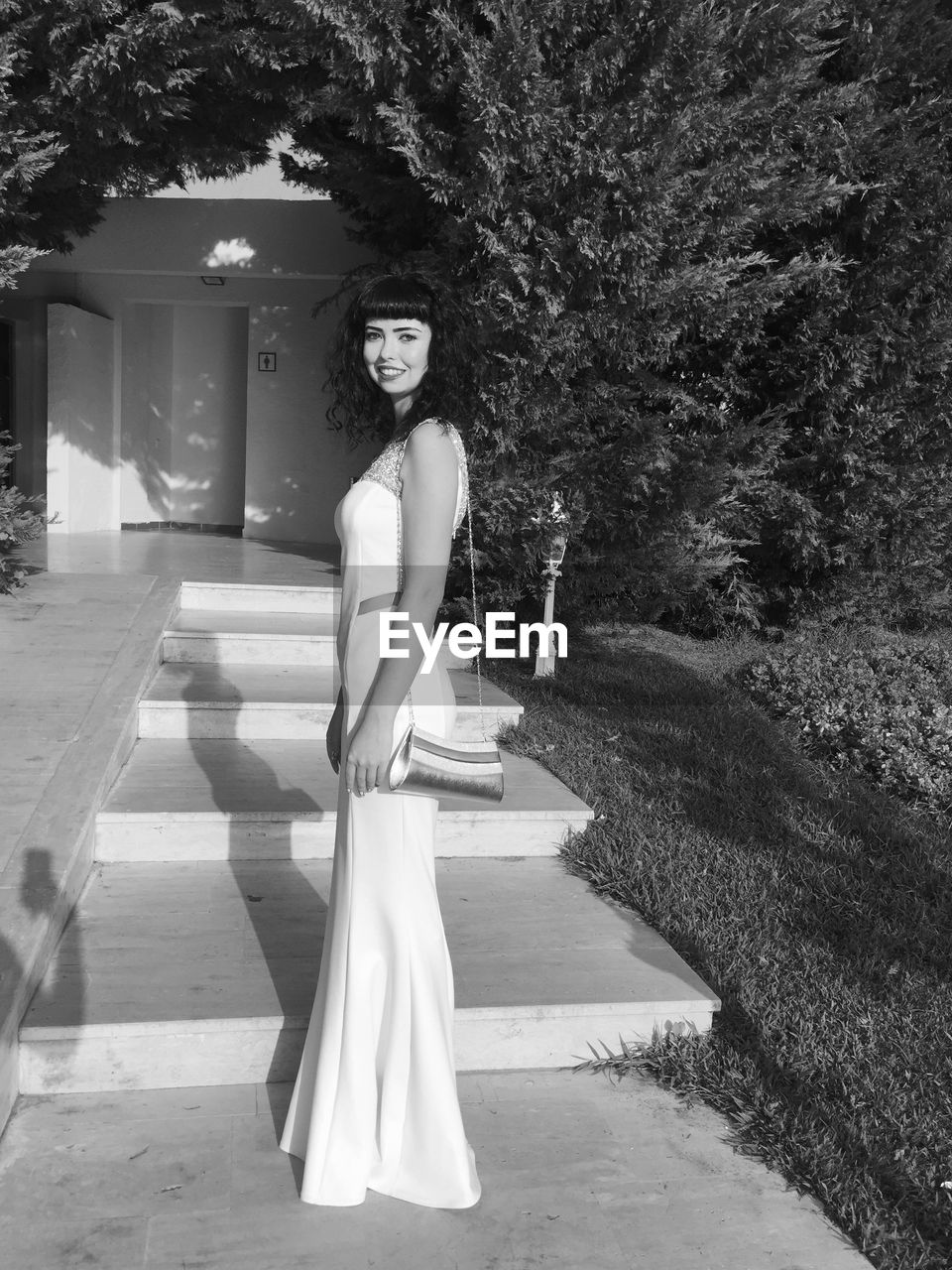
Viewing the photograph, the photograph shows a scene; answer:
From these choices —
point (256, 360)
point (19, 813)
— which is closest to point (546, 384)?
point (19, 813)

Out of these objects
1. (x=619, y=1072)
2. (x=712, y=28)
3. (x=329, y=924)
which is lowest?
(x=619, y=1072)

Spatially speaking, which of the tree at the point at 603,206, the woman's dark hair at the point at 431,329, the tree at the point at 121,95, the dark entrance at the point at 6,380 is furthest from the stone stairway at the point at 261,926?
the dark entrance at the point at 6,380

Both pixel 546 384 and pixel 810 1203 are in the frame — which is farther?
pixel 546 384

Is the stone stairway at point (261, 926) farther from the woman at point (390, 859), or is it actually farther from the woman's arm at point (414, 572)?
the woman's arm at point (414, 572)

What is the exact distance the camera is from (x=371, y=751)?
2.01 metres

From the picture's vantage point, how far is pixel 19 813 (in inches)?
132

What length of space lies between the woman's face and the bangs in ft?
0.04

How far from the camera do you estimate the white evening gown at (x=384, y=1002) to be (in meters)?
2.15

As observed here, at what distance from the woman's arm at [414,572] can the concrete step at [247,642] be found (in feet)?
11.5

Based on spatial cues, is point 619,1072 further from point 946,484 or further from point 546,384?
point 946,484

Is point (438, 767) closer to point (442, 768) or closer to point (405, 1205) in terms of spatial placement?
point (442, 768)

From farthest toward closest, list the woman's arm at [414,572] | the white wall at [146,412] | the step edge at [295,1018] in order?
the white wall at [146,412] < the step edge at [295,1018] < the woman's arm at [414,572]

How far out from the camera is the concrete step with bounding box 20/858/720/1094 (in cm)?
265

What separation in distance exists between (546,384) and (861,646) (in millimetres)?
2962
